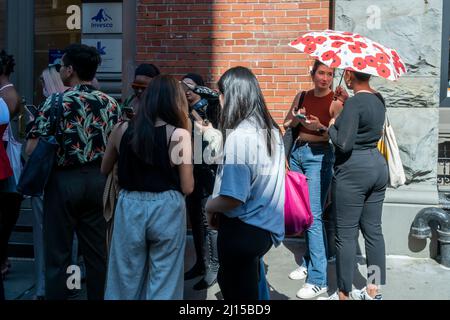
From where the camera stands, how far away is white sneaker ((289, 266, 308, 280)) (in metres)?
5.32

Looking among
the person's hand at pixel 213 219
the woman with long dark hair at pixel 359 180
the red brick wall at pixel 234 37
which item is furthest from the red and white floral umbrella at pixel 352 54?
the red brick wall at pixel 234 37

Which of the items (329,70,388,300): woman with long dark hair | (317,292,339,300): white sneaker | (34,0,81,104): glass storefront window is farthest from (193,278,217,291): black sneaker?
(34,0,81,104): glass storefront window

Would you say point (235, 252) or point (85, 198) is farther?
point (85, 198)

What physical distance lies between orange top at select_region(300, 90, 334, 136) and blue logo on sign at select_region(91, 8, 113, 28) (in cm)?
306

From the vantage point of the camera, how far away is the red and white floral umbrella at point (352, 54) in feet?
13.6

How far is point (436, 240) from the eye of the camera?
5781 millimetres

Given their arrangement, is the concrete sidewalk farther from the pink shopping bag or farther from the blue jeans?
the pink shopping bag

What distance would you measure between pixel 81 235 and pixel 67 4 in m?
4.34

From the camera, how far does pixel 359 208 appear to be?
4.31m

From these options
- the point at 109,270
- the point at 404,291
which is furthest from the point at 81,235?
the point at 404,291

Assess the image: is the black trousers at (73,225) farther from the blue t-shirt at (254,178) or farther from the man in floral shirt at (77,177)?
the blue t-shirt at (254,178)

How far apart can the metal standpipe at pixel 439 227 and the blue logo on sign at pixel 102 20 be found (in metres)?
4.28

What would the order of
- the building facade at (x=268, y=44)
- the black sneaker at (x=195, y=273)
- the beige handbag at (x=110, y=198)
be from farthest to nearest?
the building facade at (x=268, y=44) < the black sneaker at (x=195, y=273) < the beige handbag at (x=110, y=198)

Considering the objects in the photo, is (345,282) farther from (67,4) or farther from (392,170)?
(67,4)
